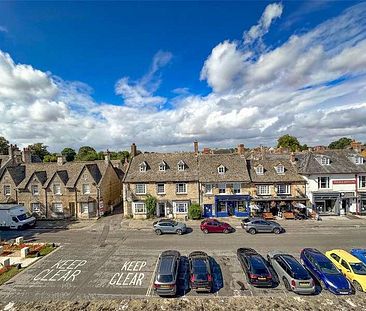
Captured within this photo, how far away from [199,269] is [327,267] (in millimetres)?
9253

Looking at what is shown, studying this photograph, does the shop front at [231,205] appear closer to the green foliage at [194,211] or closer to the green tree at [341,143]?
the green foliage at [194,211]

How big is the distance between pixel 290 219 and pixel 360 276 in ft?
61.3

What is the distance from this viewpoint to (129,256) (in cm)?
2362

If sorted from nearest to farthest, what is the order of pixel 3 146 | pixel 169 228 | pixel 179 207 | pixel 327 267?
pixel 327 267, pixel 169 228, pixel 179 207, pixel 3 146

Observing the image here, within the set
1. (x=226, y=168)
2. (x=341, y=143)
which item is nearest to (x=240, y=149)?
(x=226, y=168)

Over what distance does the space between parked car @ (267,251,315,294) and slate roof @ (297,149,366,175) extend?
21.9m

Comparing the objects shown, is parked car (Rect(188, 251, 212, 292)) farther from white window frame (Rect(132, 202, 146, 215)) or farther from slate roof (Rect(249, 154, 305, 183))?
slate roof (Rect(249, 154, 305, 183))

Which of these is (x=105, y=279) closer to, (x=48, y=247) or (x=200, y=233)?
(x=48, y=247)

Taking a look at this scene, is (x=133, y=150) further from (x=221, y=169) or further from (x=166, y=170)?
(x=221, y=169)

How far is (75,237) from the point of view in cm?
3011

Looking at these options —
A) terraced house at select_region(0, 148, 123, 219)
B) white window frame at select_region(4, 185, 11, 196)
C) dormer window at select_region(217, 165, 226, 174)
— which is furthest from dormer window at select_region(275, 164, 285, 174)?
→ white window frame at select_region(4, 185, 11, 196)

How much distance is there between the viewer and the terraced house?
1559 inches

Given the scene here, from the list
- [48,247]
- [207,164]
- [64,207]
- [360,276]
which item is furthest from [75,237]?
[360,276]

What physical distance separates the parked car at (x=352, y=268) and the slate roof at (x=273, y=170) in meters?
18.6
